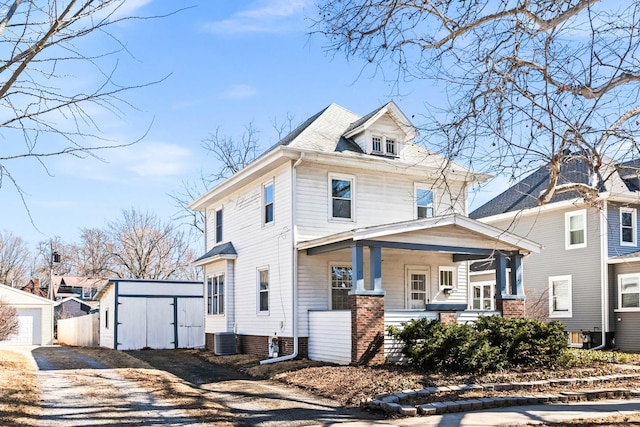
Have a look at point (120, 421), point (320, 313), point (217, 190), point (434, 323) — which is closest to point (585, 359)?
point (434, 323)

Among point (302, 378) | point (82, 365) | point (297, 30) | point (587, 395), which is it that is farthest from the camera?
point (82, 365)

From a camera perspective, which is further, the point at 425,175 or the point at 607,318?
the point at 607,318

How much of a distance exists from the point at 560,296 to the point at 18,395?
19383 mm

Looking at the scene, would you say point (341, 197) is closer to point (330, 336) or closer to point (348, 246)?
point (348, 246)

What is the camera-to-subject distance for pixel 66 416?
9.81 meters

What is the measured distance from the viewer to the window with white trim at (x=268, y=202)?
18.4m

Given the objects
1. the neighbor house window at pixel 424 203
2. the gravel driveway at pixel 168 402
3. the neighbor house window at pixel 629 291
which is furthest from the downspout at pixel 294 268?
the neighbor house window at pixel 629 291

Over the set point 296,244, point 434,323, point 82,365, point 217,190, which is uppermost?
point 217,190

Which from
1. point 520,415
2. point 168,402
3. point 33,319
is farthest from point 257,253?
point 33,319

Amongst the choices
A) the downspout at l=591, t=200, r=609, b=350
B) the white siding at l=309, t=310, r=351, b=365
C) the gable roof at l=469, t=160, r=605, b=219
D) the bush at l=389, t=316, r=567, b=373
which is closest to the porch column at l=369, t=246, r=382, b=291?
the white siding at l=309, t=310, r=351, b=365

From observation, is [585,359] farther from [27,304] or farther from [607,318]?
[27,304]

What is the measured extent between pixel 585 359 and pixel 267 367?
7.47 metres

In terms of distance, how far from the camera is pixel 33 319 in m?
35.3

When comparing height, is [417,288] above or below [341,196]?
below
